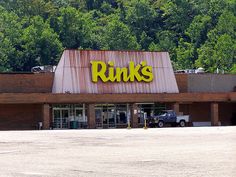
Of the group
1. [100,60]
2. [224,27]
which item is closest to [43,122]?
Answer: [100,60]

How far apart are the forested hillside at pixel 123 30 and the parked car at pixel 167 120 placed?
5623 centimetres

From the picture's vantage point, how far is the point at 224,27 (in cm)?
13712

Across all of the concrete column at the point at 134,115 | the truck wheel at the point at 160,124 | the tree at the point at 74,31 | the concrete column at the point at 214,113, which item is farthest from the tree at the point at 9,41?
the truck wheel at the point at 160,124

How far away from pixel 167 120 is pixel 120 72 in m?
7.61

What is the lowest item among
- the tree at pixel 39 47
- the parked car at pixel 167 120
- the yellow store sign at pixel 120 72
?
the parked car at pixel 167 120

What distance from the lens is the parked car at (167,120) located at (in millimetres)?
68250

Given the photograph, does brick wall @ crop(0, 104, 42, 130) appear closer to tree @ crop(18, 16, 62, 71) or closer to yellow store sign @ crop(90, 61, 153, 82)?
yellow store sign @ crop(90, 61, 153, 82)

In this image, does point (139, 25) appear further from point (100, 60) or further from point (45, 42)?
point (100, 60)

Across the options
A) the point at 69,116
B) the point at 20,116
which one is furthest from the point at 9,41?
the point at 20,116

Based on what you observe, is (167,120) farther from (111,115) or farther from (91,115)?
(91,115)

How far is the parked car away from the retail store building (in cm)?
255

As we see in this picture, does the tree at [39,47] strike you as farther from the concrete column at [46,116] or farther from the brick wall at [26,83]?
the concrete column at [46,116]

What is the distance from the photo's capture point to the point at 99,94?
6919 centimetres

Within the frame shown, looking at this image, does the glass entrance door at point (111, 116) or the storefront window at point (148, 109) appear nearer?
the glass entrance door at point (111, 116)
